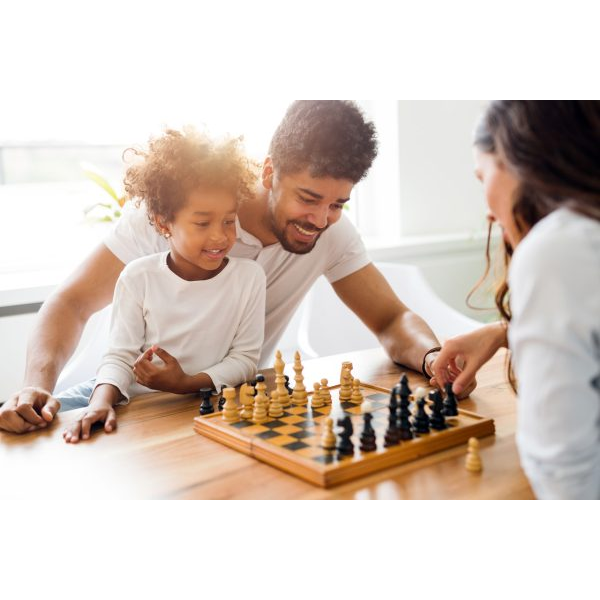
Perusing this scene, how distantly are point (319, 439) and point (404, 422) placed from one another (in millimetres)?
170

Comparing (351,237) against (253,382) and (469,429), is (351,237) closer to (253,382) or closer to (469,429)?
(253,382)

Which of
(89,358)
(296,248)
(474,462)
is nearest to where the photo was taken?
(474,462)

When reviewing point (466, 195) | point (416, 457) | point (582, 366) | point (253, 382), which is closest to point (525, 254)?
point (582, 366)

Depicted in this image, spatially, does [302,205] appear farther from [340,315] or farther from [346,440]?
[340,315]

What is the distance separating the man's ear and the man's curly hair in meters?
0.07

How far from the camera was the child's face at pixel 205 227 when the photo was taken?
188cm

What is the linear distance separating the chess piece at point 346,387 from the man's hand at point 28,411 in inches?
26.1

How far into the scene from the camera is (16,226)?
141 inches

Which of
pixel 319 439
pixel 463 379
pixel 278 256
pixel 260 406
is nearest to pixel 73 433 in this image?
pixel 260 406

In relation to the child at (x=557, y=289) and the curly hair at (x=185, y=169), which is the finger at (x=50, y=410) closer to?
the curly hair at (x=185, y=169)

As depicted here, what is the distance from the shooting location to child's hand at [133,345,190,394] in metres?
1.72

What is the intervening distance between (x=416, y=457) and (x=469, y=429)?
0.16m

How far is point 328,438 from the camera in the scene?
53.2 inches
